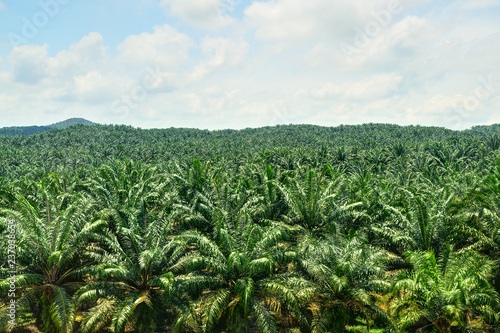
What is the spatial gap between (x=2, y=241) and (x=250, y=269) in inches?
446

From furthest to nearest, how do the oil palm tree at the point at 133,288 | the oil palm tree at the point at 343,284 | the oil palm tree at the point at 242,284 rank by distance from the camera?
the oil palm tree at the point at 343,284 < the oil palm tree at the point at 242,284 < the oil palm tree at the point at 133,288

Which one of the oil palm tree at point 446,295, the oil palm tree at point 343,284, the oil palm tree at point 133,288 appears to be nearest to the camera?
the oil palm tree at point 446,295

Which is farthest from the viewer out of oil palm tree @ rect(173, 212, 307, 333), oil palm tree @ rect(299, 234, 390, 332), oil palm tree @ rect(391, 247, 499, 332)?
oil palm tree @ rect(299, 234, 390, 332)

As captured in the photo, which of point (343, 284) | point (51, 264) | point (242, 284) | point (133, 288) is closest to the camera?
point (343, 284)

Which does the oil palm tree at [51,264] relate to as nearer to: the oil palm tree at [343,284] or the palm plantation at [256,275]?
the palm plantation at [256,275]

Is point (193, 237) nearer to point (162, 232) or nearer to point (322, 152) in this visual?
point (162, 232)

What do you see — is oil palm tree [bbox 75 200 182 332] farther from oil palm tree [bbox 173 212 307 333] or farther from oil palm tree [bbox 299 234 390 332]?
oil palm tree [bbox 299 234 390 332]

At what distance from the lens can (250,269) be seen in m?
13.8

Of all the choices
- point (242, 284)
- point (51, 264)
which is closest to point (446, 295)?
point (242, 284)

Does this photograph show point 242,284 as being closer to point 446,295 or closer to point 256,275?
point 256,275

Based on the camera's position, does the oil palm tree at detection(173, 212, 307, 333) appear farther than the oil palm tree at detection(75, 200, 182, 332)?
Yes

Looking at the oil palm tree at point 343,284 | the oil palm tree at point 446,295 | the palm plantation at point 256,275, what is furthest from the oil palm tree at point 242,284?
the oil palm tree at point 446,295

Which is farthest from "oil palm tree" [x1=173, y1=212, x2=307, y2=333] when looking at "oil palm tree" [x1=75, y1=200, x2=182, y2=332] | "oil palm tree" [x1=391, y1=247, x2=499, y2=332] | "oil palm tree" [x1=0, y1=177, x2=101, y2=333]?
"oil palm tree" [x1=0, y1=177, x2=101, y2=333]

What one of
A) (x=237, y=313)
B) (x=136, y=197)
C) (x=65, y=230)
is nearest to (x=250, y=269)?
(x=237, y=313)
